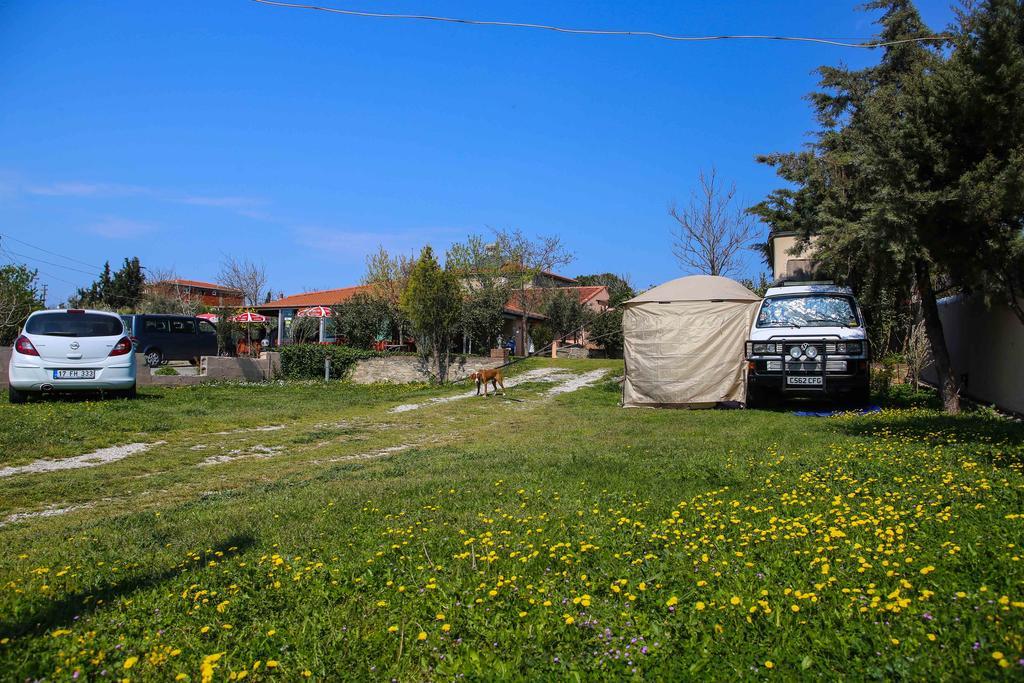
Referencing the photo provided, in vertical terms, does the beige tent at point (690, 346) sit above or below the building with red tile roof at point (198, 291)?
below

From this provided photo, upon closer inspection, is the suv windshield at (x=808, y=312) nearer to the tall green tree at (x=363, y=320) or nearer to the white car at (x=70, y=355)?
the white car at (x=70, y=355)

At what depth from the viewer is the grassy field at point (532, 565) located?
301cm

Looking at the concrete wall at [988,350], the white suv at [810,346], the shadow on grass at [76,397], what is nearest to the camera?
the concrete wall at [988,350]

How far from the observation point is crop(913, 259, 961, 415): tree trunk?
36.4ft

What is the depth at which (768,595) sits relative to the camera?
11.4 feet

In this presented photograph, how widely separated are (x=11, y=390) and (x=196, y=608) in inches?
456

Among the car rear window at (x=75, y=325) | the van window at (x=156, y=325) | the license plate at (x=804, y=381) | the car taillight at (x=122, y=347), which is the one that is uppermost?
the van window at (x=156, y=325)

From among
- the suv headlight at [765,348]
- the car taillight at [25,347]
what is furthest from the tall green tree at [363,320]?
the suv headlight at [765,348]

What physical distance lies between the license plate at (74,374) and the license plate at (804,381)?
41.2 ft

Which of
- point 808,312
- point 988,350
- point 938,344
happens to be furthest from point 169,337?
point 988,350

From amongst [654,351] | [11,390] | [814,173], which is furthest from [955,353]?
[11,390]

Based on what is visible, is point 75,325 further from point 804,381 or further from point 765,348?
point 804,381

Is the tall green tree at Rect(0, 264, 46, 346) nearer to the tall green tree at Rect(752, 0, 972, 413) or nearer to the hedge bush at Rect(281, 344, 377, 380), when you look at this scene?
the hedge bush at Rect(281, 344, 377, 380)

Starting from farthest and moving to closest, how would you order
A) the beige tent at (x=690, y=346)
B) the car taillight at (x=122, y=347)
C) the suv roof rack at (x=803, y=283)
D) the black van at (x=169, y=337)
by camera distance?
1. the black van at (x=169, y=337)
2. the beige tent at (x=690, y=346)
3. the suv roof rack at (x=803, y=283)
4. the car taillight at (x=122, y=347)
